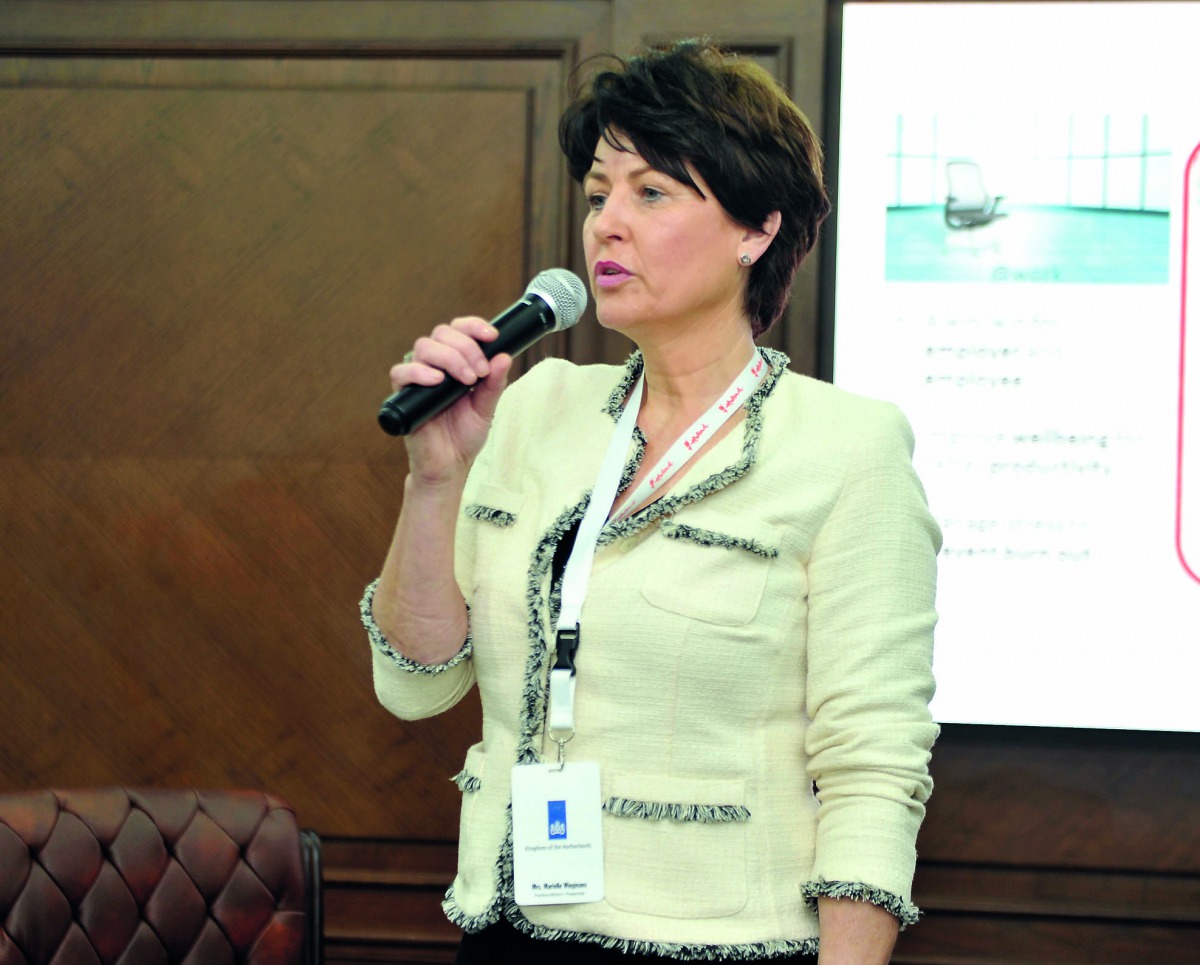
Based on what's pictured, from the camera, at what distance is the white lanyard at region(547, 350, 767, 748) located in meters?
1.37

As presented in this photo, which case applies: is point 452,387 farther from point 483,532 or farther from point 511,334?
point 483,532

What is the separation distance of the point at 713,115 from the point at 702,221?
12cm

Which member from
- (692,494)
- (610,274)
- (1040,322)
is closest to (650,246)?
(610,274)

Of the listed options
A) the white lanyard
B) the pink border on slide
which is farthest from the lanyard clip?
the pink border on slide

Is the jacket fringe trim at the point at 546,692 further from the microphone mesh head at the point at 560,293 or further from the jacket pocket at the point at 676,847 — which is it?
the microphone mesh head at the point at 560,293

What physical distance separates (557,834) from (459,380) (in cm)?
48

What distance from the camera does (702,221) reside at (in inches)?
58.7

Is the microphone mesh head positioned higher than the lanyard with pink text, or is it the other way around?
the microphone mesh head

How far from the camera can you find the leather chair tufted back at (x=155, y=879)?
1663 millimetres

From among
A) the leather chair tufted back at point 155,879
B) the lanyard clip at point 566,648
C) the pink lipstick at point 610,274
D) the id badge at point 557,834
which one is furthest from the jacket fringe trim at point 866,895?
the leather chair tufted back at point 155,879

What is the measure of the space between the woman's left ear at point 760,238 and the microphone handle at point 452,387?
1.01ft

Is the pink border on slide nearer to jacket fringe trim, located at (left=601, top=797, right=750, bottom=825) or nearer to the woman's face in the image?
the woman's face

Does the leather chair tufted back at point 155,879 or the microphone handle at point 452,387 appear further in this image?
the leather chair tufted back at point 155,879

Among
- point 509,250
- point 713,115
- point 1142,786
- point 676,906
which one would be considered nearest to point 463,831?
point 676,906
